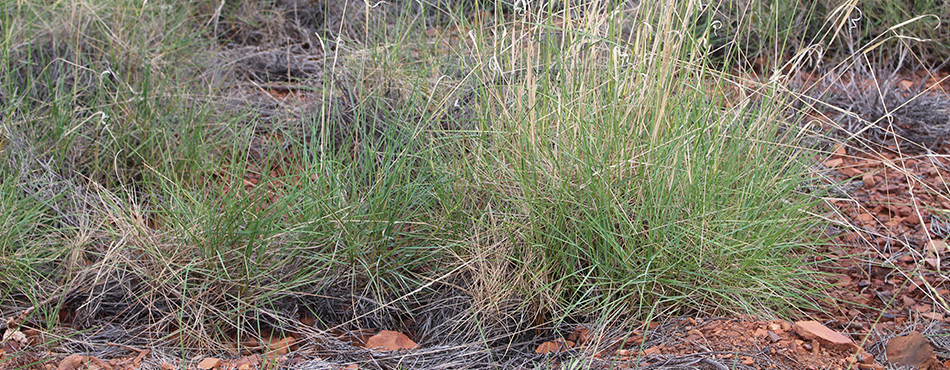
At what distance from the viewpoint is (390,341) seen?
2143mm

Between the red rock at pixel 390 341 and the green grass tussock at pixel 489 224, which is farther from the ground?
the green grass tussock at pixel 489 224

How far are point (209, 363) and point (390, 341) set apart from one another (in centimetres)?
46

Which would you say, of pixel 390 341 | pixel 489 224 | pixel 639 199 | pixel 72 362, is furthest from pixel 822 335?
pixel 72 362

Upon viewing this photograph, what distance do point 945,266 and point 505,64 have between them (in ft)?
4.56

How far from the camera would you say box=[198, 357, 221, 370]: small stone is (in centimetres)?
193

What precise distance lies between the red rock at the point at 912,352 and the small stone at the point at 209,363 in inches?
61.5

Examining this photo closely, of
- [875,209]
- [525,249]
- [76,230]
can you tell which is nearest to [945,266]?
[875,209]

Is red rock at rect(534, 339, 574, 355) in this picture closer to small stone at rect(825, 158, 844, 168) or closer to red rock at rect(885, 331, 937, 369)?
red rock at rect(885, 331, 937, 369)

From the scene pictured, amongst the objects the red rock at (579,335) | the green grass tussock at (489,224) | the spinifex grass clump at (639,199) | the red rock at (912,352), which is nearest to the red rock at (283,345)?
the green grass tussock at (489,224)

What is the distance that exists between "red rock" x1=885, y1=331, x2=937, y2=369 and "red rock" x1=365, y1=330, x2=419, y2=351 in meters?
1.14

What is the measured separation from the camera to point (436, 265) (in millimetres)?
2258

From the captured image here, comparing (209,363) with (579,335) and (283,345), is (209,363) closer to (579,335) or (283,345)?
(283,345)

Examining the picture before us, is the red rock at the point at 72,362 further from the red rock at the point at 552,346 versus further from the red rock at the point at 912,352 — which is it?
the red rock at the point at 912,352

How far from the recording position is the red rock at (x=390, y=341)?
2117 mm
